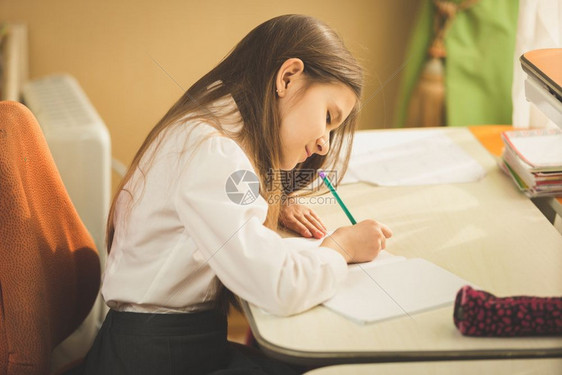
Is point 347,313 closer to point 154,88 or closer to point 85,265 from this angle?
point 85,265

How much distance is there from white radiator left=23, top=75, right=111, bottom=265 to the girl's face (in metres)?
0.73

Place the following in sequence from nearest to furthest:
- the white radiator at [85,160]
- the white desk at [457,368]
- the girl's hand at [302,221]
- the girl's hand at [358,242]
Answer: the white desk at [457,368] → the girl's hand at [358,242] → the girl's hand at [302,221] → the white radiator at [85,160]

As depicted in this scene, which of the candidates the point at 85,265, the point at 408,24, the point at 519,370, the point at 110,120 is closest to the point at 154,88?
the point at 110,120

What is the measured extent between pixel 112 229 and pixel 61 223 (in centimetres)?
9

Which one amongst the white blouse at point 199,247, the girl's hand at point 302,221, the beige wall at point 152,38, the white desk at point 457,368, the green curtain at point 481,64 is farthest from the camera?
the beige wall at point 152,38

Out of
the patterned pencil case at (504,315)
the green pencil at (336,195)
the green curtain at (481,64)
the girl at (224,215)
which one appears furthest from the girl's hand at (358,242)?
the green curtain at (481,64)

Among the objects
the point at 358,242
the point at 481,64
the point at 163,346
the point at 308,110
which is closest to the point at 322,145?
the point at 308,110

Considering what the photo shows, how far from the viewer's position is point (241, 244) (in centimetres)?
91

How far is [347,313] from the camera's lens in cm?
91

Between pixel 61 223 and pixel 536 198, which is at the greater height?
pixel 61 223

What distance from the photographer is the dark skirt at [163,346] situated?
1050 mm

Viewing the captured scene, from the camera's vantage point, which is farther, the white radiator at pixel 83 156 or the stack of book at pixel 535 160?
the white radiator at pixel 83 156

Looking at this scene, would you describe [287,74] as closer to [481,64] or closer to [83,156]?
[83,156]

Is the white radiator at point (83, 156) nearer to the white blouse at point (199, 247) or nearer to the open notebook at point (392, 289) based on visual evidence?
the white blouse at point (199, 247)
